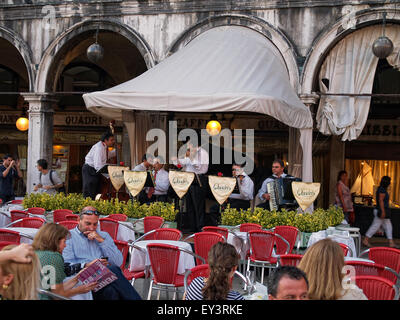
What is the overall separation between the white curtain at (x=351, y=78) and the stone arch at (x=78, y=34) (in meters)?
4.28

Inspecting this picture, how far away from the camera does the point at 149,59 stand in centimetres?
1339

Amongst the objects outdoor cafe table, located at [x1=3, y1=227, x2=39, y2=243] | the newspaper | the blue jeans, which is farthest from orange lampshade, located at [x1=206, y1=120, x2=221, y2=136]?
the newspaper

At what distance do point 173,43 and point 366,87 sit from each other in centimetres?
461

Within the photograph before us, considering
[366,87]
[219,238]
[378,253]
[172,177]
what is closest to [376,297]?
[378,253]

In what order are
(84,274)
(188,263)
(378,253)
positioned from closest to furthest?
(84,274) → (378,253) → (188,263)

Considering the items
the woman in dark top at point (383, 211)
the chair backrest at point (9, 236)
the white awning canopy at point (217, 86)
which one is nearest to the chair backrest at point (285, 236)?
the white awning canopy at point (217, 86)

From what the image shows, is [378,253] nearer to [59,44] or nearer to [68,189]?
[59,44]

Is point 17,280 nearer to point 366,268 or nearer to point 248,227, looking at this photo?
point 366,268

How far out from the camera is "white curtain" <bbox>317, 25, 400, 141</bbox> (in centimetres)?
1212

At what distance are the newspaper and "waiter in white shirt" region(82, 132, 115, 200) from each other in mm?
6854

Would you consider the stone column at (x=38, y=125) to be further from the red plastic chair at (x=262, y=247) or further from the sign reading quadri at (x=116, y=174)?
the red plastic chair at (x=262, y=247)

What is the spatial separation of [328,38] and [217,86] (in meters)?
3.65

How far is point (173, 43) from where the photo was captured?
520 inches

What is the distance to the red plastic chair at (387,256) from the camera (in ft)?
21.4
